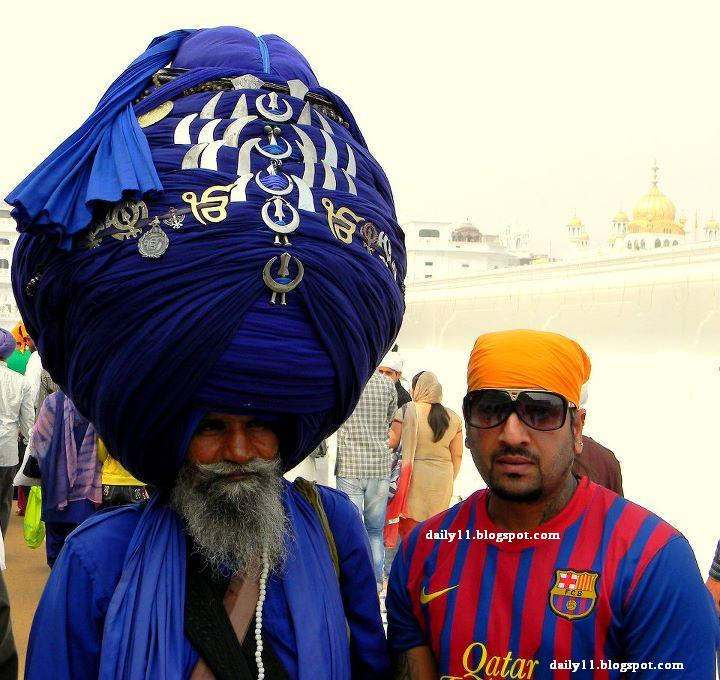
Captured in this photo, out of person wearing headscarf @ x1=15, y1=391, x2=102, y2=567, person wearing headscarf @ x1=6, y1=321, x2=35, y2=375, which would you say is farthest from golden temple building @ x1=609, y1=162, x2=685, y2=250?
person wearing headscarf @ x1=15, y1=391, x2=102, y2=567

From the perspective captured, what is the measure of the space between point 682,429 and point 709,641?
1513 cm

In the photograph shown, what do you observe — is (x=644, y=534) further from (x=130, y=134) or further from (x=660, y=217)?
(x=660, y=217)

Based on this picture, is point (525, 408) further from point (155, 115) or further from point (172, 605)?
point (155, 115)

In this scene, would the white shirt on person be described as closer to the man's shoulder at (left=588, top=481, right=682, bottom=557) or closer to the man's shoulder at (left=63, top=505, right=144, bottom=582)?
the man's shoulder at (left=63, top=505, right=144, bottom=582)

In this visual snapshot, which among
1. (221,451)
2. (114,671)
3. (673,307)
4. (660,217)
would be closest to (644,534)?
(221,451)

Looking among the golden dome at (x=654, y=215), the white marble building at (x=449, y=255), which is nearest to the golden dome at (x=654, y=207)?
the golden dome at (x=654, y=215)

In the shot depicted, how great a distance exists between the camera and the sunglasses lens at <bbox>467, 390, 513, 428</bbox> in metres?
2.05

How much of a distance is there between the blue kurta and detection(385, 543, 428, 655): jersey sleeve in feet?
0.12

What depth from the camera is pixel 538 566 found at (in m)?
1.93

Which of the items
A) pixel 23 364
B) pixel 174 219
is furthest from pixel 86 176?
pixel 23 364

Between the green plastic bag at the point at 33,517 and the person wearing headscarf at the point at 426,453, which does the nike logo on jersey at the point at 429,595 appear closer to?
the person wearing headscarf at the point at 426,453

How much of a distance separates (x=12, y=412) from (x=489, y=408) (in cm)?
505

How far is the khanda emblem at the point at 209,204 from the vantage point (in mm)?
1828

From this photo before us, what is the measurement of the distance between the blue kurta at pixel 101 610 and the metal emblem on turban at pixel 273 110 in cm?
Answer: 87
